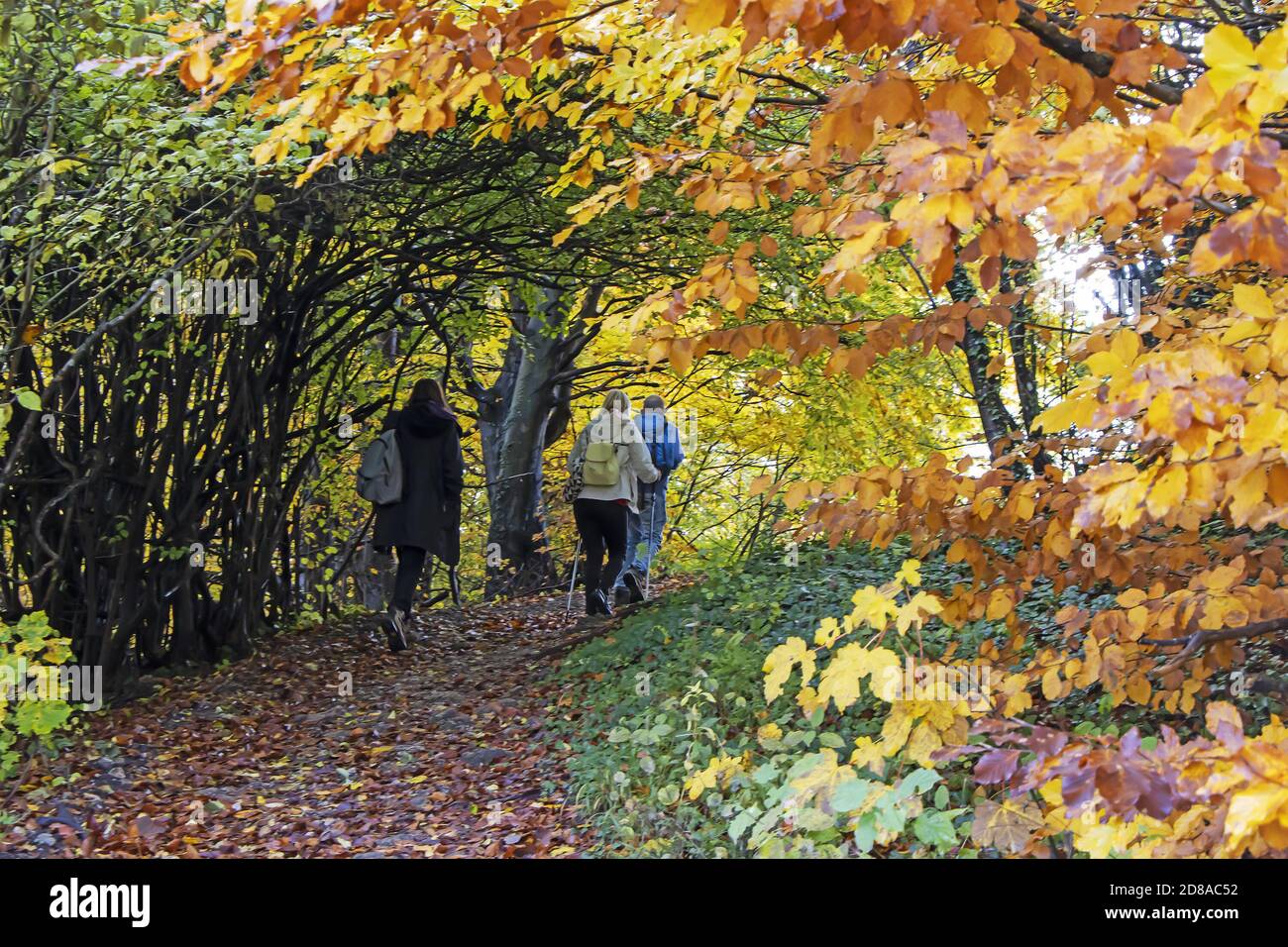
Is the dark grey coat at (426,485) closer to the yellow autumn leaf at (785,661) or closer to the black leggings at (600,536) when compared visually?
the black leggings at (600,536)

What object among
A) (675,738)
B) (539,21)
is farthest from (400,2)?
(675,738)

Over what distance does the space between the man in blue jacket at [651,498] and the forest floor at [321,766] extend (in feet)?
5.14

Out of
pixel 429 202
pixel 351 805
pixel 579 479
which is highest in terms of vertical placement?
pixel 429 202

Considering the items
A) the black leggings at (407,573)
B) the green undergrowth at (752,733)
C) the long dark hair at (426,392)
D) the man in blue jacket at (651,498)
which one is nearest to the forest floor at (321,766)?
the green undergrowth at (752,733)

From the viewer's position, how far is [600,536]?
1058 cm

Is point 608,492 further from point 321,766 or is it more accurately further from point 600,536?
point 321,766

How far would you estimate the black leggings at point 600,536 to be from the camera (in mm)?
10430

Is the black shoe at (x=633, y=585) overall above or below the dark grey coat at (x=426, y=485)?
below

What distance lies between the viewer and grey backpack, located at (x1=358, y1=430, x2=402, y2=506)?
990 centimetres

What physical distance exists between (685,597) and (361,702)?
8.69 feet

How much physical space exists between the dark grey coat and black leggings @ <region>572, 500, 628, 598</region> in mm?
1111

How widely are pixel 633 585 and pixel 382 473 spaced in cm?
253

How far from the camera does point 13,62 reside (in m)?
6.36
